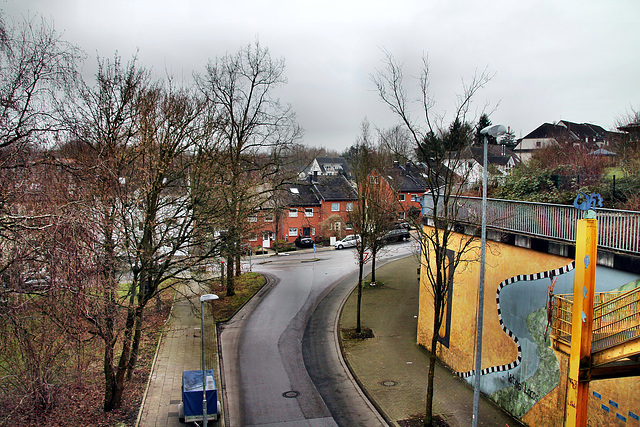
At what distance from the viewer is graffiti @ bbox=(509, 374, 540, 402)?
12.6 meters

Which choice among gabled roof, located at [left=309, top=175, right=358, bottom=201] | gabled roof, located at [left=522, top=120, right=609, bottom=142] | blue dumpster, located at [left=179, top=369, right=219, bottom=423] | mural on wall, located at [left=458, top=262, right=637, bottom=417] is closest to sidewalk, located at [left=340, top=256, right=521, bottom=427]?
mural on wall, located at [left=458, top=262, right=637, bottom=417]

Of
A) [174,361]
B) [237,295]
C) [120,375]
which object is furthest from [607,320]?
[237,295]

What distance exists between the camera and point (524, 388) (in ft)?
42.9

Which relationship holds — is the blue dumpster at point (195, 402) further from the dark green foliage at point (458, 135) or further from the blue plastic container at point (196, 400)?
the dark green foliage at point (458, 135)

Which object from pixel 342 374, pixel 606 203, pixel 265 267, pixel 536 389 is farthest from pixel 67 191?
pixel 265 267

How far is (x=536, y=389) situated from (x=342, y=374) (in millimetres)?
6797

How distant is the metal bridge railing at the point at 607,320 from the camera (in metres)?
8.13

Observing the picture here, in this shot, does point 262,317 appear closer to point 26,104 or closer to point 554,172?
point 554,172

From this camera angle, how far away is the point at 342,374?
17141 millimetres

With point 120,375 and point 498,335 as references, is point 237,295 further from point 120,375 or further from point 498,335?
point 498,335

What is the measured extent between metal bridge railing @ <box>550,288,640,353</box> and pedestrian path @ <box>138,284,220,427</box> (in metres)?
10.1

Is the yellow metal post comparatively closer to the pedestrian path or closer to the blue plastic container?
the blue plastic container

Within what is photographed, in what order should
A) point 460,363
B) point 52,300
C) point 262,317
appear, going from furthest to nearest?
point 262,317
point 460,363
point 52,300

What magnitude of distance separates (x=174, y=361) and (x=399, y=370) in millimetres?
8505
